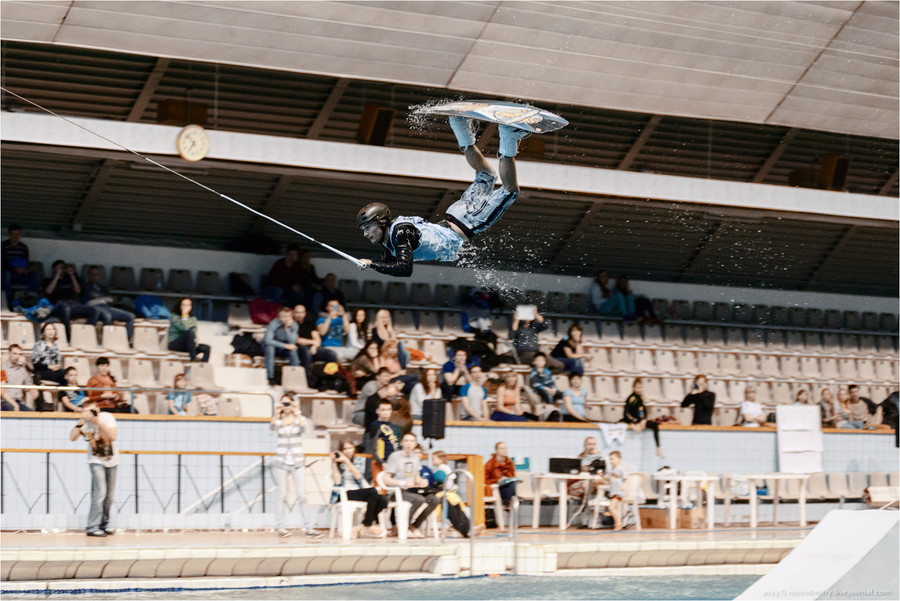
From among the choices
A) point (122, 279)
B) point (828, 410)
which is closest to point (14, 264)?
point (122, 279)

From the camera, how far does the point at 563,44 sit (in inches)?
609

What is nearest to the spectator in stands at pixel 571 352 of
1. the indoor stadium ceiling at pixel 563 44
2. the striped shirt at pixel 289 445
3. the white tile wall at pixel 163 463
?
the white tile wall at pixel 163 463

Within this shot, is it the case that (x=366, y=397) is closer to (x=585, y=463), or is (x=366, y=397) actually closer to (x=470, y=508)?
(x=470, y=508)

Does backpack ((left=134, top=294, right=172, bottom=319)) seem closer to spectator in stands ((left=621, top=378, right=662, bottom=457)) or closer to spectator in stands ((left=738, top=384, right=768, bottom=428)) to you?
spectator in stands ((left=621, top=378, right=662, bottom=457))

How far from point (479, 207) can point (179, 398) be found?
6549 mm

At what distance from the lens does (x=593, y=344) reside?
58.6 feet

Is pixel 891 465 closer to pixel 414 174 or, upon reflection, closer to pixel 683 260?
pixel 683 260

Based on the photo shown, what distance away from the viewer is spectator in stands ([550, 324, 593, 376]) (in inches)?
651

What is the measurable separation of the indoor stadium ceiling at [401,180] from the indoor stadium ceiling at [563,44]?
275 millimetres

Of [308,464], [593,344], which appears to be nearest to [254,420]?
[308,464]

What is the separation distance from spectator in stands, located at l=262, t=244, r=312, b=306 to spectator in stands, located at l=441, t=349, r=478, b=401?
2.65m

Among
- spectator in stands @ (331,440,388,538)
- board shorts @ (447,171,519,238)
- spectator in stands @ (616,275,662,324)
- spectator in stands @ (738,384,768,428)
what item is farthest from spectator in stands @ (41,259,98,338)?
spectator in stands @ (738,384,768,428)

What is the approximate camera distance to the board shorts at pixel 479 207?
8383 millimetres

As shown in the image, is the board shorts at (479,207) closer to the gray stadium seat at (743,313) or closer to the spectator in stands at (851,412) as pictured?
the spectator in stands at (851,412)
